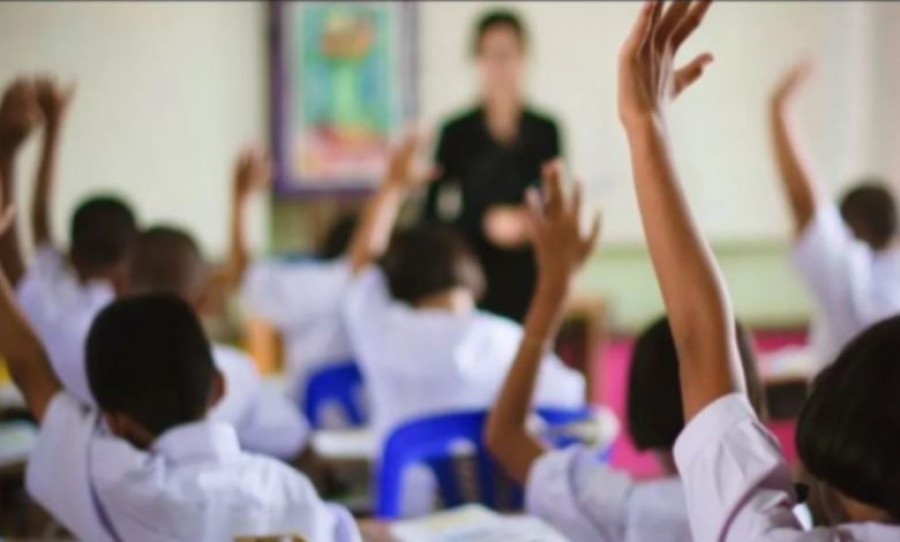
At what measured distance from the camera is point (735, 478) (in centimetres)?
101

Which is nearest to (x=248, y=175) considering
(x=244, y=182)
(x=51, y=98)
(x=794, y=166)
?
(x=244, y=182)

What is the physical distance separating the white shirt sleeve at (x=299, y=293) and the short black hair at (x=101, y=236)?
0.87 meters

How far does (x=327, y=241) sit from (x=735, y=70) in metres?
1.82

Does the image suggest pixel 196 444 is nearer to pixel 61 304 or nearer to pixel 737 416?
pixel 737 416

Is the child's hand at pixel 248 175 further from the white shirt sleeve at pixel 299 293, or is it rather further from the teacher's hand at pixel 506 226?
the teacher's hand at pixel 506 226

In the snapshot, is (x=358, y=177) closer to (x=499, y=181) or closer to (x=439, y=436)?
(x=499, y=181)

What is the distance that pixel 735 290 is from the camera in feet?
20.1

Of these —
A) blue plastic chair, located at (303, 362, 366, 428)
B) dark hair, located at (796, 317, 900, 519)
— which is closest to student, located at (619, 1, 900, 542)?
dark hair, located at (796, 317, 900, 519)

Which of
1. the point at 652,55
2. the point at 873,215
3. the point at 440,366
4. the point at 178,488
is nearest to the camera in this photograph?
the point at 652,55

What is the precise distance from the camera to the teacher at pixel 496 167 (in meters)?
3.27

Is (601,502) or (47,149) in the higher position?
(47,149)

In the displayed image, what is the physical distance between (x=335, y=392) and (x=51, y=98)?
1133 millimetres

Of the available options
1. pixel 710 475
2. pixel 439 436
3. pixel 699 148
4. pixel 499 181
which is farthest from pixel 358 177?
pixel 710 475

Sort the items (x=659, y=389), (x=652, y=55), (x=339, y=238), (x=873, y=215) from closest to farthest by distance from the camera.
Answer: (x=652, y=55) < (x=659, y=389) < (x=873, y=215) < (x=339, y=238)
